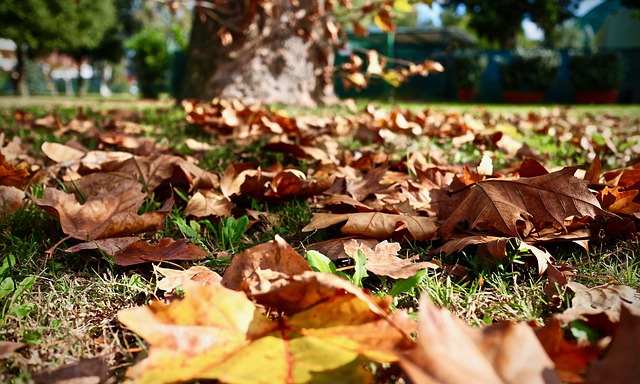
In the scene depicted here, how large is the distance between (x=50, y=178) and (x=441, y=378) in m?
1.87

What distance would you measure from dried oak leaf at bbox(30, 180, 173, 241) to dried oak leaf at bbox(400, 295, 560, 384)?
3.20ft

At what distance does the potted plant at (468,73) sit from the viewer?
57.7ft

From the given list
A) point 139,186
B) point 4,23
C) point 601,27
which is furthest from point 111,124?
point 601,27

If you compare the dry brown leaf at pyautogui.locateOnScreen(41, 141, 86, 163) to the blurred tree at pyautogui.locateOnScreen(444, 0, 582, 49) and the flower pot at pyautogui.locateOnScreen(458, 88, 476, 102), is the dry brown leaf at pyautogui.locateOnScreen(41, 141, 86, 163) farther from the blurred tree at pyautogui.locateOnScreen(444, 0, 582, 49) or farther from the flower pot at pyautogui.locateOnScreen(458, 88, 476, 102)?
the blurred tree at pyautogui.locateOnScreen(444, 0, 582, 49)

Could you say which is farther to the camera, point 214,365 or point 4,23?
point 4,23

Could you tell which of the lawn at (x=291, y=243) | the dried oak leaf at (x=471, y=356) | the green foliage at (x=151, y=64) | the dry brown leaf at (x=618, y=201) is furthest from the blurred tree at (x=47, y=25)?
the dried oak leaf at (x=471, y=356)

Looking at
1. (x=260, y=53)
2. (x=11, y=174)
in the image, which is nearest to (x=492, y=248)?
(x=11, y=174)

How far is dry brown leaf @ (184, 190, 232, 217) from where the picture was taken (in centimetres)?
158

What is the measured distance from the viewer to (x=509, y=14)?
80.3 ft

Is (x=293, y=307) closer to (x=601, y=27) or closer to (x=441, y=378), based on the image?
(x=441, y=378)

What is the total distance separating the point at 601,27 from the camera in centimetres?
2700

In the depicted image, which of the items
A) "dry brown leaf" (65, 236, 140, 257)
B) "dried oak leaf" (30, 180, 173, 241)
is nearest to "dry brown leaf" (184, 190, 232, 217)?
"dried oak leaf" (30, 180, 173, 241)

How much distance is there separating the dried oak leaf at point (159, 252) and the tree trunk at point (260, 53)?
4.76 metres

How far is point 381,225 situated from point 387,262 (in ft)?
0.64
